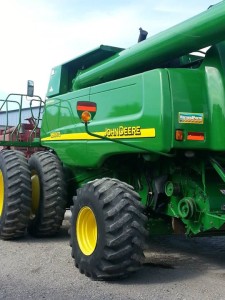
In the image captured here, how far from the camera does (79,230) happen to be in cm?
538

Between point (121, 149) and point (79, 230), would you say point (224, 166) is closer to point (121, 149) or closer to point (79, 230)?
point (121, 149)

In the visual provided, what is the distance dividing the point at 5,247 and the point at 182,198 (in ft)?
8.78

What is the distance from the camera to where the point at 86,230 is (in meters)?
5.40

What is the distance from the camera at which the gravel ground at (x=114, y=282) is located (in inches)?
177

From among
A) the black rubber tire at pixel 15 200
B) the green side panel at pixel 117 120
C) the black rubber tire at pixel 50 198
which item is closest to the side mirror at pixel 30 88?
the green side panel at pixel 117 120

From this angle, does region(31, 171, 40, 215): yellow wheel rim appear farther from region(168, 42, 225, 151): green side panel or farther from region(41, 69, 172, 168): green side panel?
region(168, 42, 225, 151): green side panel

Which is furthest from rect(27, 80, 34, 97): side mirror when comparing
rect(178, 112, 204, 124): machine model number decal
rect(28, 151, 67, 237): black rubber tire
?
rect(178, 112, 204, 124): machine model number decal

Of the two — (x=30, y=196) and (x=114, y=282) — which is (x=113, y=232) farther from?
(x=30, y=196)

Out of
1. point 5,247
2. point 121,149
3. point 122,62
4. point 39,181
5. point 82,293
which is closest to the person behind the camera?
point 82,293

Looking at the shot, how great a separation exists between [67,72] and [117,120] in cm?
250

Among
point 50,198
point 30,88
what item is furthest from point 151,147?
point 30,88

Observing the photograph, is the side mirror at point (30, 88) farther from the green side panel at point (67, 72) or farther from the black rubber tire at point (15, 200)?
the black rubber tire at point (15, 200)

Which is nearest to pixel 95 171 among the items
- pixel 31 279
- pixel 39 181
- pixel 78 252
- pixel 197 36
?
pixel 39 181

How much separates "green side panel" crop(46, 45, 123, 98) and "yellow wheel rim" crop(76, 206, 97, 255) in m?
2.62
